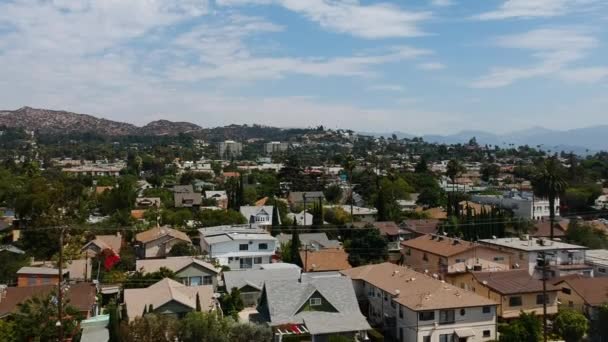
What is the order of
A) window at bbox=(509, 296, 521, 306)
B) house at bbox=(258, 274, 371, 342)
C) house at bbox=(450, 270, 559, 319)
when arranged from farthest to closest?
window at bbox=(509, 296, 521, 306) → house at bbox=(450, 270, 559, 319) → house at bbox=(258, 274, 371, 342)

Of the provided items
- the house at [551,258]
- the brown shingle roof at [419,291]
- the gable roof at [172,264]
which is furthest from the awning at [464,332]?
the gable roof at [172,264]

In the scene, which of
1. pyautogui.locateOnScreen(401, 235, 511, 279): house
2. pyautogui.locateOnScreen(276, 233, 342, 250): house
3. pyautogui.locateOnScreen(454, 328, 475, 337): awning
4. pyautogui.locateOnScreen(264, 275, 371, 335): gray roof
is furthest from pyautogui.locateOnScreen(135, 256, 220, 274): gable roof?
pyautogui.locateOnScreen(454, 328, 475, 337): awning

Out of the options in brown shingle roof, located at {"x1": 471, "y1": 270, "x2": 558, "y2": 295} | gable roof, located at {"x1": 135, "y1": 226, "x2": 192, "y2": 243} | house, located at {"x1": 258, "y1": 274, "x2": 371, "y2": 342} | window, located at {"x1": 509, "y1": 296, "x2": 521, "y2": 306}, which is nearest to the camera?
house, located at {"x1": 258, "y1": 274, "x2": 371, "y2": 342}

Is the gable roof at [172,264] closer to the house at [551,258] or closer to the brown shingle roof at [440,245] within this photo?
the brown shingle roof at [440,245]

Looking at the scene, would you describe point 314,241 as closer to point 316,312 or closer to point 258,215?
point 258,215

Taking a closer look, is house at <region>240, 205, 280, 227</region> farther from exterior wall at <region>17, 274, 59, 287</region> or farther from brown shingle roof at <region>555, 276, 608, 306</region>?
brown shingle roof at <region>555, 276, 608, 306</region>

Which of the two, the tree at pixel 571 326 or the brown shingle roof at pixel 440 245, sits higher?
the brown shingle roof at pixel 440 245

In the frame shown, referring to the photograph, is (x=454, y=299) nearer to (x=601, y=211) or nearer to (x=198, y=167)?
(x=601, y=211)
